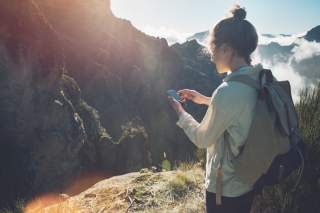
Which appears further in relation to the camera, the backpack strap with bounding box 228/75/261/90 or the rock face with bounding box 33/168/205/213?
the rock face with bounding box 33/168/205/213

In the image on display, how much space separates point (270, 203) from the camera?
434 cm

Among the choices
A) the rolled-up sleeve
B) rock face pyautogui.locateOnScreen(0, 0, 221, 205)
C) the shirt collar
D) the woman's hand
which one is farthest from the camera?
rock face pyautogui.locateOnScreen(0, 0, 221, 205)

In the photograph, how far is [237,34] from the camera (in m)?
2.44

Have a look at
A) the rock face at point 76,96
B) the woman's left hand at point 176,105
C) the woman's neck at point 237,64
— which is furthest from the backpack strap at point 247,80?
the rock face at point 76,96

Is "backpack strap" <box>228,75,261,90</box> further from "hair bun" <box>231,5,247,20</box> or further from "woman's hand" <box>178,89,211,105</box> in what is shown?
"woman's hand" <box>178,89,211,105</box>

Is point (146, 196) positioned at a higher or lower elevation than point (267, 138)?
lower

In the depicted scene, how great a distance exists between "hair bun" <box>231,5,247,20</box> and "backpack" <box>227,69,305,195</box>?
0.41 metres

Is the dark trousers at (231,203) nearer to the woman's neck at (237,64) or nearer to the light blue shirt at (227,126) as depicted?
the light blue shirt at (227,126)

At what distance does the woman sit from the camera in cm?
228

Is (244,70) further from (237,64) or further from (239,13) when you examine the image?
(239,13)

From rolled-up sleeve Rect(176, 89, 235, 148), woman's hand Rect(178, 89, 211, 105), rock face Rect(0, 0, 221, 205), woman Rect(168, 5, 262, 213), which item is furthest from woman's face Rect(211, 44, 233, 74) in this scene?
rock face Rect(0, 0, 221, 205)

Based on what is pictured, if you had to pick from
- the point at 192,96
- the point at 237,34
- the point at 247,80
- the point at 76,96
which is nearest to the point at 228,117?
the point at 247,80

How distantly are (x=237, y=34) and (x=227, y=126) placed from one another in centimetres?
62

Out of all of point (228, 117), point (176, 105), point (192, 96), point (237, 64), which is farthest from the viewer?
point (192, 96)
